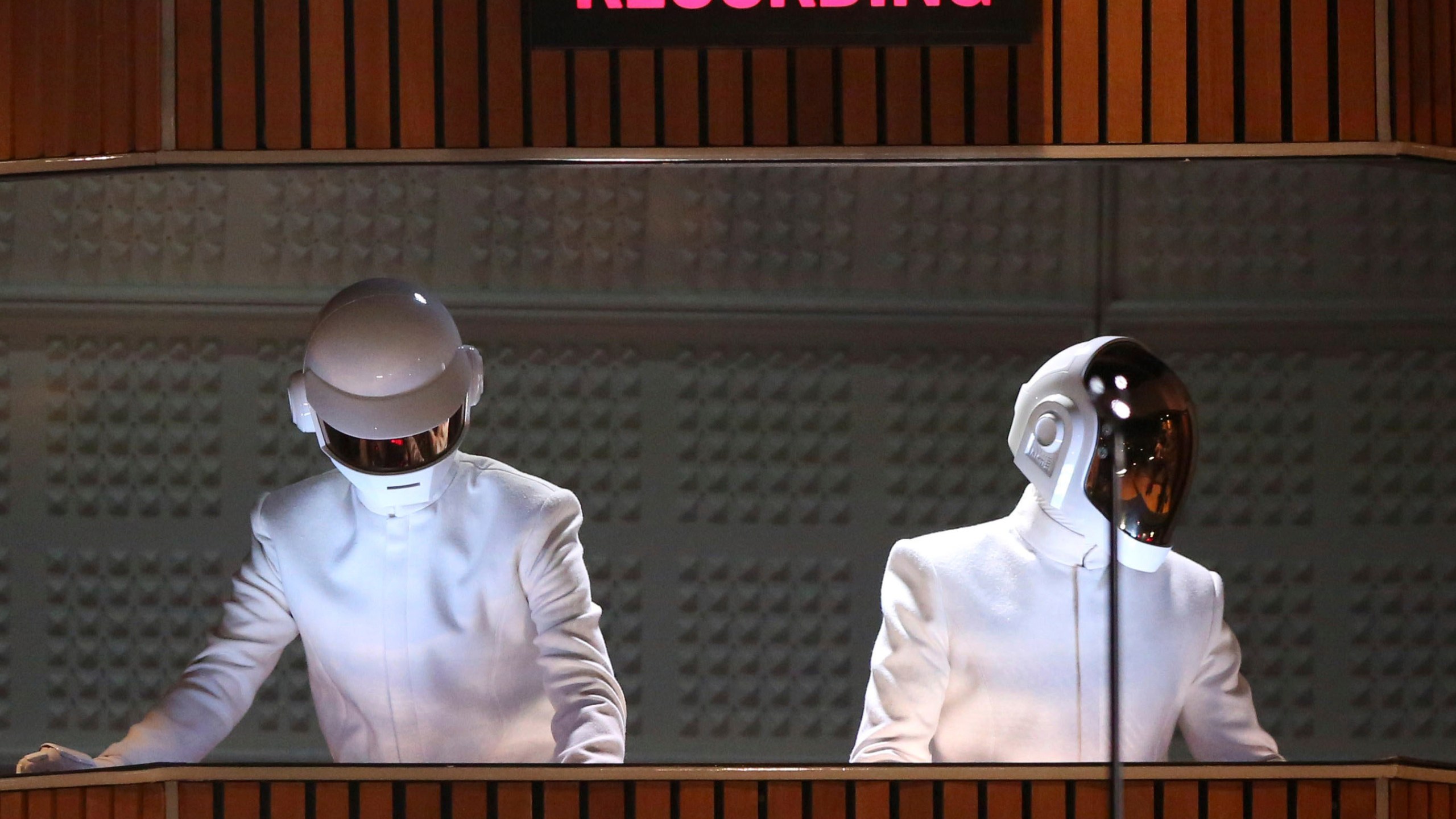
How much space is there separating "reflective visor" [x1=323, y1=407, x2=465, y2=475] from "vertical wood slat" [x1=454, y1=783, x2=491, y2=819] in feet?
1.98

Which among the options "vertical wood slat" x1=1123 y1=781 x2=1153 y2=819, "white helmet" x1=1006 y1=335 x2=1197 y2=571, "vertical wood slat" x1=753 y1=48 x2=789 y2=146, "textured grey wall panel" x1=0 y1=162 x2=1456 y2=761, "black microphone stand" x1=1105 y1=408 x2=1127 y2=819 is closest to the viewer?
"black microphone stand" x1=1105 y1=408 x2=1127 y2=819

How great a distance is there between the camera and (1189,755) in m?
2.69

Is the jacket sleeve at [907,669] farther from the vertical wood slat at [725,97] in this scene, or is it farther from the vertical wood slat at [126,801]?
the vertical wood slat at [126,801]

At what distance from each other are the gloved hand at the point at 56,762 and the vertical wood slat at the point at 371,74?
1267 millimetres

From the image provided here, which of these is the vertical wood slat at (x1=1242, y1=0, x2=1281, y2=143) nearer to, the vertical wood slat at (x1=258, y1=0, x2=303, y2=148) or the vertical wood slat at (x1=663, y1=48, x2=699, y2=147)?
the vertical wood slat at (x1=663, y1=48, x2=699, y2=147)

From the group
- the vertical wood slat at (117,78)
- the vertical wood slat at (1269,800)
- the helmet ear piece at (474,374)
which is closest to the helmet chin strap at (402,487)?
the helmet ear piece at (474,374)

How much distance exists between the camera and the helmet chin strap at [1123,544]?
257 cm

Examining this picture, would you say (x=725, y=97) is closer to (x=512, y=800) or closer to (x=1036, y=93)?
(x=1036, y=93)

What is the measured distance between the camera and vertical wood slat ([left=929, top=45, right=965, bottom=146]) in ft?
8.48

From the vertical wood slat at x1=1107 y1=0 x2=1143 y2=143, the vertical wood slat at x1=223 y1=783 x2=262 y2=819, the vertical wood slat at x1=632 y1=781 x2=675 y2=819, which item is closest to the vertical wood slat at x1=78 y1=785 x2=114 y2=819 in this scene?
the vertical wood slat at x1=223 y1=783 x2=262 y2=819

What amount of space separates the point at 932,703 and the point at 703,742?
0.76 meters

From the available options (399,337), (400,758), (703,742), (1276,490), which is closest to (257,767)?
(400,758)

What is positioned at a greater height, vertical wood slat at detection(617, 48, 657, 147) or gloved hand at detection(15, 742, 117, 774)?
vertical wood slat at detection(617, 48, 657, 147)

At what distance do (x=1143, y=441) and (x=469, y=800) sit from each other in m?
1.39
